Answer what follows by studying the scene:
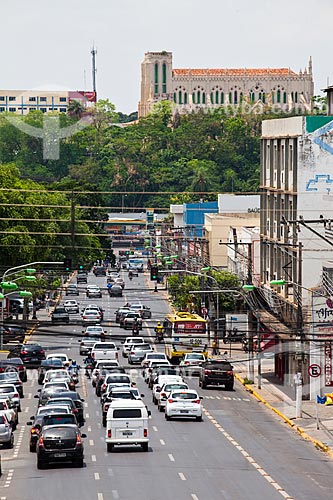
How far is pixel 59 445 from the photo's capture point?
41.2 m

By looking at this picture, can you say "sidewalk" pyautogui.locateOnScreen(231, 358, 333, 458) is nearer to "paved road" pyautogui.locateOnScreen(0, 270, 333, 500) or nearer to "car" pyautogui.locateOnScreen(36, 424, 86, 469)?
"paved road" pyautogui.locateOnScreen(0, 270, 333, 500)

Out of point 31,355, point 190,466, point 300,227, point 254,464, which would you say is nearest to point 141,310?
point 31,355

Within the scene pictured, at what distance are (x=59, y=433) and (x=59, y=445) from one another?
1.17 feet

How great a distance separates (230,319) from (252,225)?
4699cm

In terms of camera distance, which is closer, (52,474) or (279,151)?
(52,474)

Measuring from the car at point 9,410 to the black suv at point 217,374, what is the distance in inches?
594

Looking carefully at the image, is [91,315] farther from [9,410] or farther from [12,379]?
[9,410]

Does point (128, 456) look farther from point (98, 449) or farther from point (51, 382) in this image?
point (51, 382)

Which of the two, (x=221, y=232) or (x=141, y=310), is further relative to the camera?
(x=221, y=232)

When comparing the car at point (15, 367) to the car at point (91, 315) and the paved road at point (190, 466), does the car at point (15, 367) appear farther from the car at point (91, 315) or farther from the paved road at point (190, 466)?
the car at point (91, 315)

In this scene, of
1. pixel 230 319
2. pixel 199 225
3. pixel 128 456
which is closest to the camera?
pixel 128 456

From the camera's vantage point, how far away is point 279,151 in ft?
252

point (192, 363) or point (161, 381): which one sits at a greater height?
point (161, 381)

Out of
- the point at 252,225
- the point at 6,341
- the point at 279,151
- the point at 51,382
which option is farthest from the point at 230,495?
the point at 252,225
